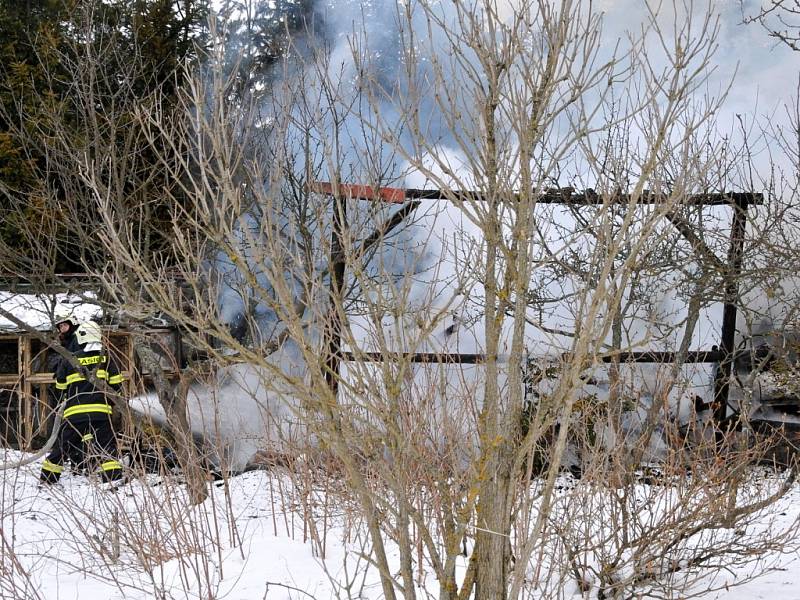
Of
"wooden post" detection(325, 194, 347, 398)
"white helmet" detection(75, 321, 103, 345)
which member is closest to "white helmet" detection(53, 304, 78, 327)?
"white helmet" detection(75, 321, 103, 345)

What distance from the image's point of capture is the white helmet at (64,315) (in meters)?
10.2

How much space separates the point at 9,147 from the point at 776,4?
1029 cm

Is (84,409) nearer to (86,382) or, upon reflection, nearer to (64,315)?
(86,382)

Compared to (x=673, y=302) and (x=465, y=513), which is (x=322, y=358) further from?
(x=673, y=302)

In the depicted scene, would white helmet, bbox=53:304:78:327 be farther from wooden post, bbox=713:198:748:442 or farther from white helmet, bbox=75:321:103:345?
wooden post, bbox=713:198:748:442

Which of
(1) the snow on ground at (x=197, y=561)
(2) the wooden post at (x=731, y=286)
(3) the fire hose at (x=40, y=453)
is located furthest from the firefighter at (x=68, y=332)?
(2) the wooden post at (x=731, y=286)

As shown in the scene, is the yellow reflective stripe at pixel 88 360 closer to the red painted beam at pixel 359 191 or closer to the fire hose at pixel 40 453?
the fire hose at pixel 40 453

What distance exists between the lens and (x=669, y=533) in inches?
205

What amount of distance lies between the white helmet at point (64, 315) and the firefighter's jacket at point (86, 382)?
1.57ft

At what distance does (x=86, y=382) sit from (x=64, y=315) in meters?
1.85

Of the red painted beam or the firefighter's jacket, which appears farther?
the firefighter's jacket

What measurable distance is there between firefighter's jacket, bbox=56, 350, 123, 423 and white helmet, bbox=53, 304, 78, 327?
479 mm

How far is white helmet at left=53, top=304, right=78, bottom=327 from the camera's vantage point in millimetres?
10219

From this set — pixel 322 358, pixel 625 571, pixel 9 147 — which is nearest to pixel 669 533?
pixel 625 571
